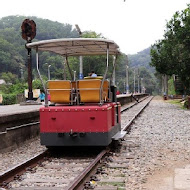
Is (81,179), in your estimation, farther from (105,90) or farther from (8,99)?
(8,99)

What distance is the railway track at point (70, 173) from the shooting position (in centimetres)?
648

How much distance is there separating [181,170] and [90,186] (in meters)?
2.07

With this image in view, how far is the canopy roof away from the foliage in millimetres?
21060


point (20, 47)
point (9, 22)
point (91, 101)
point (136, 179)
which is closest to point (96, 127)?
point (91, 101)

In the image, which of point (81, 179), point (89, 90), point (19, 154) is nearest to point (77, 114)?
point (89, 90)

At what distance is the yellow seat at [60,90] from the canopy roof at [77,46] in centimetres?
102

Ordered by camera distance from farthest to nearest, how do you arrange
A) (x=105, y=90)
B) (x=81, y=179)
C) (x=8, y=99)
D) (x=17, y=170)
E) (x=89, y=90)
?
(x=8, y=99)
(x=105, y=90)
(x=89, y=90)
(x=17, y=170)
(x=81, y=179)

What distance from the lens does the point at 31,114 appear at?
1234 centimetres

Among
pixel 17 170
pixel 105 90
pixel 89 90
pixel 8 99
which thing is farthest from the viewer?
pixel 8 99

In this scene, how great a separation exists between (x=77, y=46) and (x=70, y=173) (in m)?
4.32

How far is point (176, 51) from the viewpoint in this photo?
32.2m

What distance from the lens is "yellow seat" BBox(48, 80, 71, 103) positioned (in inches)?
380

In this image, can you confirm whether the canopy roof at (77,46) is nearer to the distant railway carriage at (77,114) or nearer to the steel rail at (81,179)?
the distant railway carriage at (77,114)

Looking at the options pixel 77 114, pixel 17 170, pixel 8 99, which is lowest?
pixel 8 99
